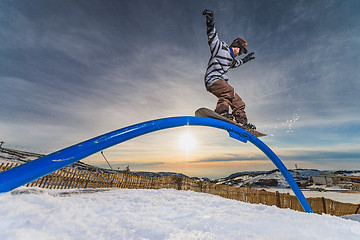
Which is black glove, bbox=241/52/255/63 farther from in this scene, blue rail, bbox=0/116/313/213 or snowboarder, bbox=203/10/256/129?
blue rail, bbox=0/116/313/213

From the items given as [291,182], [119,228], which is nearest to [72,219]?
[119,228]

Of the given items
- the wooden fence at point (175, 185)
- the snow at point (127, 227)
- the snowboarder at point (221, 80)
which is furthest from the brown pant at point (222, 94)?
the wooden fence at point (175, 185)

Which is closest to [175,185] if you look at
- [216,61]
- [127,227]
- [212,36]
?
[216,61]

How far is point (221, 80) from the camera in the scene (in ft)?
9.71

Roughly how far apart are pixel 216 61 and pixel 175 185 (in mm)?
7322

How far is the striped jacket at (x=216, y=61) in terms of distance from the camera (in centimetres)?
301

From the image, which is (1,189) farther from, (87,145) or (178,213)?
(178,213)

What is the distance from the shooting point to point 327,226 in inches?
45.2

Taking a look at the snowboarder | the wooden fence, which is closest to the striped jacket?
the snowboarder

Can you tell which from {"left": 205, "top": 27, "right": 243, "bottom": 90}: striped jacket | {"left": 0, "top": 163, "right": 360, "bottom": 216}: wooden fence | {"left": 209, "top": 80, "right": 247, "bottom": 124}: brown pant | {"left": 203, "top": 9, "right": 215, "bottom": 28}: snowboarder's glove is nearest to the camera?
{"left": 203, "top": 9, "right": 215, "bottom": 28}: snowboarder's glove

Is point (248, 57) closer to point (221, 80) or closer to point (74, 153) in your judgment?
point (221, 80)

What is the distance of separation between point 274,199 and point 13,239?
871cm

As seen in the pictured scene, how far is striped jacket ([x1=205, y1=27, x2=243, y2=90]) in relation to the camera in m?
3.01

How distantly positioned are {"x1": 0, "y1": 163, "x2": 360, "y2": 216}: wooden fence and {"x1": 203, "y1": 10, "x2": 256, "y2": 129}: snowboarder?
5796 mm
